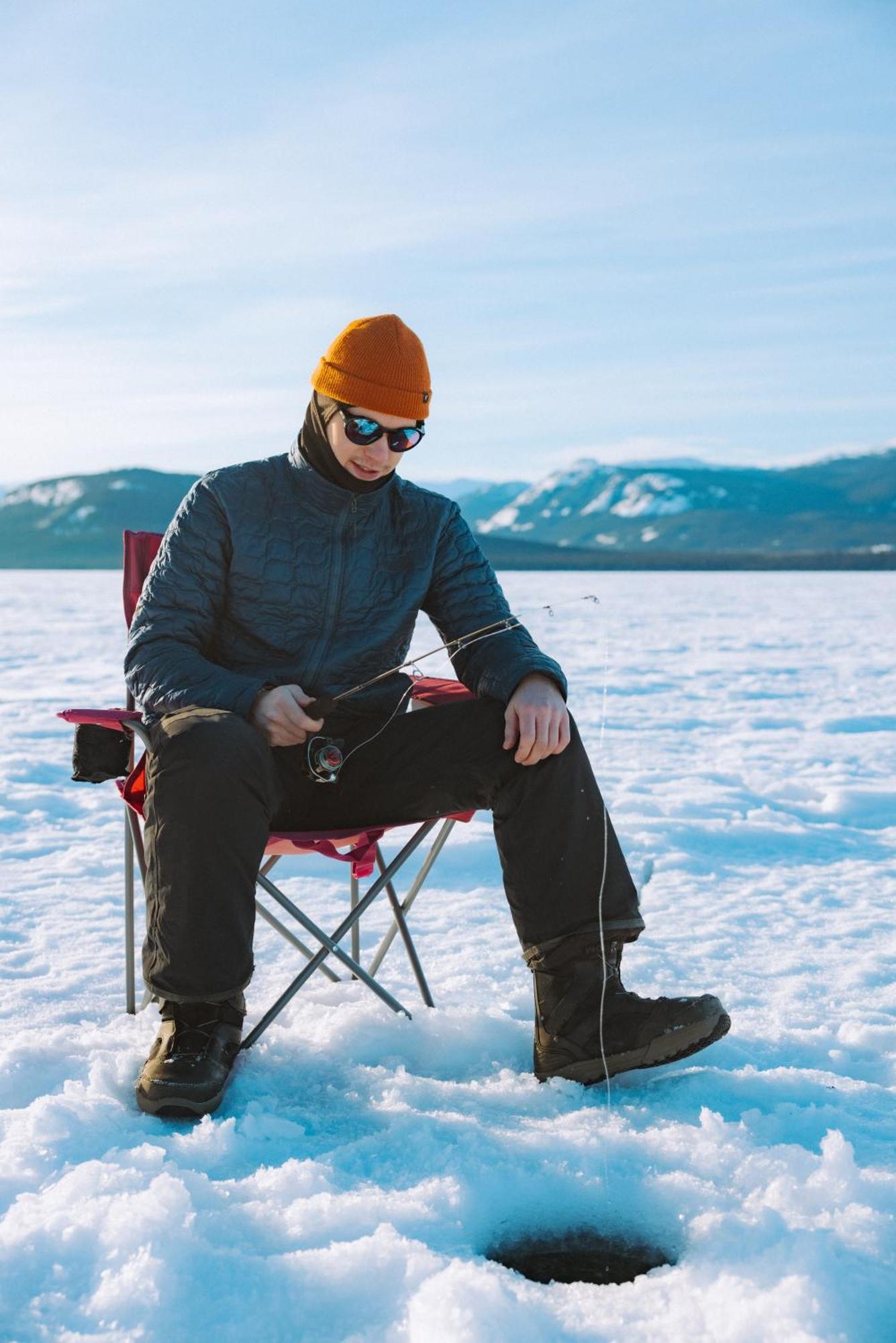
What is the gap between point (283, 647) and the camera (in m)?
2.46

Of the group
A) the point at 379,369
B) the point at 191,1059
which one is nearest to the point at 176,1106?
the point at 191,1059

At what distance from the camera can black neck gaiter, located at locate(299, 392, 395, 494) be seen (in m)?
2.48

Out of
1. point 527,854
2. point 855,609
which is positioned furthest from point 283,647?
point 855,609

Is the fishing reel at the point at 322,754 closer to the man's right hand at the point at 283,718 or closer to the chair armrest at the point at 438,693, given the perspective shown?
the man's right hand at the point at 283,718

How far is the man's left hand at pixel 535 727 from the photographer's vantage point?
7.15ft

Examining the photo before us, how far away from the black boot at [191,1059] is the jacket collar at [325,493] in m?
0.98

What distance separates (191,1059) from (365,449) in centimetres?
118

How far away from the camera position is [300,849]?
240 centimetres

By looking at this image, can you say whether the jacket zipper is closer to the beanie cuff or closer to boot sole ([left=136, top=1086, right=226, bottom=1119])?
the beanie cuff

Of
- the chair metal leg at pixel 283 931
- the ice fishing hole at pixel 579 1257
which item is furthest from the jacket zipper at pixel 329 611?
the ice fishing hole at pixel 579 1257

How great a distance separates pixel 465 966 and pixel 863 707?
5.97 meters

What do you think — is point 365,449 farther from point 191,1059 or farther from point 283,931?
point 191,1059

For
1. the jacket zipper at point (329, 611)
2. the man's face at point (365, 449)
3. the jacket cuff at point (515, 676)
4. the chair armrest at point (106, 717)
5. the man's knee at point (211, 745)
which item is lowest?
the man's knee at point (211, 745)

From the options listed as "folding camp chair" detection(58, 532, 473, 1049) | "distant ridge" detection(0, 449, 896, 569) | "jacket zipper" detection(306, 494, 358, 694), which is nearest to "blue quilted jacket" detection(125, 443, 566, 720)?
"jacket zipper" detection(306, 494, 358, 694)
